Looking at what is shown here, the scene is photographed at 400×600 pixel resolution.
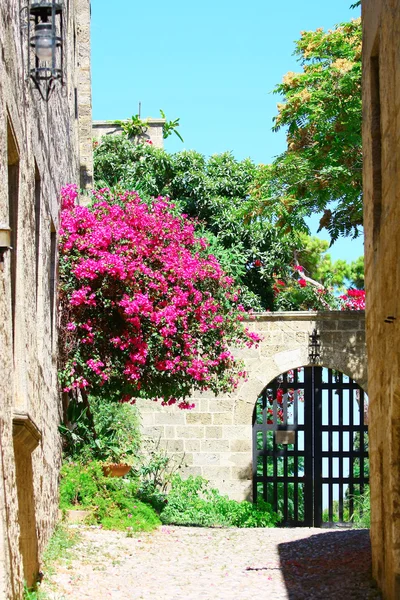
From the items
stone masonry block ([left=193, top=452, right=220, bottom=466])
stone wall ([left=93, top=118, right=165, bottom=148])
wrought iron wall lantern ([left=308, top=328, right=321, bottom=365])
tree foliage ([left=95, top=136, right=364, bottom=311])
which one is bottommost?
stone masonry block ([left=193, top=452, right=220, bottom=466])

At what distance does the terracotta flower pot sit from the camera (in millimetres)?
12703

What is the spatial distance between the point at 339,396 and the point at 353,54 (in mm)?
5178

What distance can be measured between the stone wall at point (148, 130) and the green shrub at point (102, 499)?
1038cm

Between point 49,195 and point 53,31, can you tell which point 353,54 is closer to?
point 49,195

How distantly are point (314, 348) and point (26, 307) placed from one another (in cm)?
864

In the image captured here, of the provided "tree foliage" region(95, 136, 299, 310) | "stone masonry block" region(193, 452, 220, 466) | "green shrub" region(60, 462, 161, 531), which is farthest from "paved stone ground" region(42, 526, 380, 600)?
"tree foliage" region(95, 136, 299, 310)

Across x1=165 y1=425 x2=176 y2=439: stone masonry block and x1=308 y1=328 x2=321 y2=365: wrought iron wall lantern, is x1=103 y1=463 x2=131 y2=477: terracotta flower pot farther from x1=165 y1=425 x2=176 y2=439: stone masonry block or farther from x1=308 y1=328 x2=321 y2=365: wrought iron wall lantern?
x1=308 y1=328 x2=321 y2=365: wrought iron wall lantern

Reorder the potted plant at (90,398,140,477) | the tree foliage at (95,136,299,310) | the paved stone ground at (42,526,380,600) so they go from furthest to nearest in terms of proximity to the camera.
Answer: the tree foliage at (95,136,299,310)
the potted plant at (90,398,140,477)
the paved stone ground at (42,526,380,600)

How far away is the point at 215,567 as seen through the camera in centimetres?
987

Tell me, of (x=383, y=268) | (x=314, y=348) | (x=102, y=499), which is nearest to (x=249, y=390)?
(x=314, y=348)

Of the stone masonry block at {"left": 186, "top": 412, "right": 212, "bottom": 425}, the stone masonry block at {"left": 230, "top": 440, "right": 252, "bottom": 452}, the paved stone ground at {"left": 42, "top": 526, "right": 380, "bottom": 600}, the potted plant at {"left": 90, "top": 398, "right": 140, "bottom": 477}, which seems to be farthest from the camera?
the stone masonry block at {"left": 186, "top": 412, "right": 212, "bottom": 425}

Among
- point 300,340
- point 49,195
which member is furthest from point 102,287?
point 300,340

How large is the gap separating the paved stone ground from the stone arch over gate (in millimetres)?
3421

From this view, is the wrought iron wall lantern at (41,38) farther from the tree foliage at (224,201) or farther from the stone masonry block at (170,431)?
the tree foliage at (224,201)
